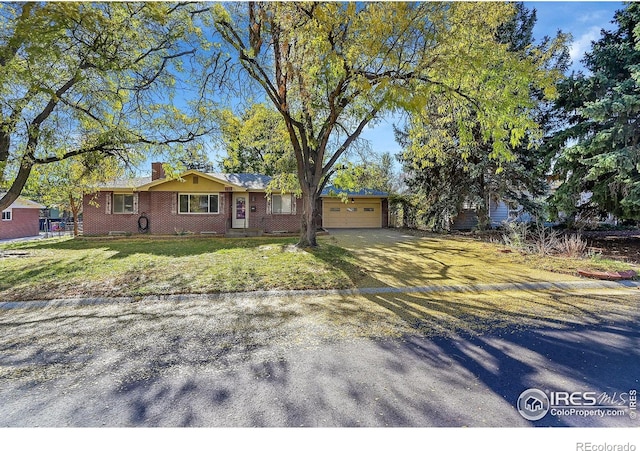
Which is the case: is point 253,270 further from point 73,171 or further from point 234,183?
point 234,183

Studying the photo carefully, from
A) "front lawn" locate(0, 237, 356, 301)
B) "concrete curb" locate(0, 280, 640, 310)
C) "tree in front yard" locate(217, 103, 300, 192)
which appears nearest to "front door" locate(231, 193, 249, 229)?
"tree in front yard" locate(217, 103, 300, 192)

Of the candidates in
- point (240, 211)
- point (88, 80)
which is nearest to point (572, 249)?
point (88, 80)

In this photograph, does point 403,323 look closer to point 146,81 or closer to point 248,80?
point 248,80

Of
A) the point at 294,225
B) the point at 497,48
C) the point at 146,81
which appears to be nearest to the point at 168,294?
the point at 146,81

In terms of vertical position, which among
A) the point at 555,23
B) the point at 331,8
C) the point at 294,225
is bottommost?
the point at 294,225

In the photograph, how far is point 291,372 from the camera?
3.06 meters

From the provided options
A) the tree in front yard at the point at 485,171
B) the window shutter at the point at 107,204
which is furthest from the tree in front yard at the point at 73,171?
the tree in front yard at the point at 485,171

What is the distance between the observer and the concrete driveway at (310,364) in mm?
2412

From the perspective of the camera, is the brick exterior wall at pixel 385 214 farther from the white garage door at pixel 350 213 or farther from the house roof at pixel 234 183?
the house roof at pixel 234 183

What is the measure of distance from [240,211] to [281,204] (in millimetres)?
2388

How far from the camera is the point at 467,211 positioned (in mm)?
19797

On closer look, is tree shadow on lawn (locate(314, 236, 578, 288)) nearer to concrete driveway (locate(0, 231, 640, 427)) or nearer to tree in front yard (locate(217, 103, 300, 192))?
concrete driveway (locate(0, 231, 640, 427))

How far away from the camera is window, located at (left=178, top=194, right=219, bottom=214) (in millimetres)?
16562

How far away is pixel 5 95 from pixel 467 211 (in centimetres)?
2119
